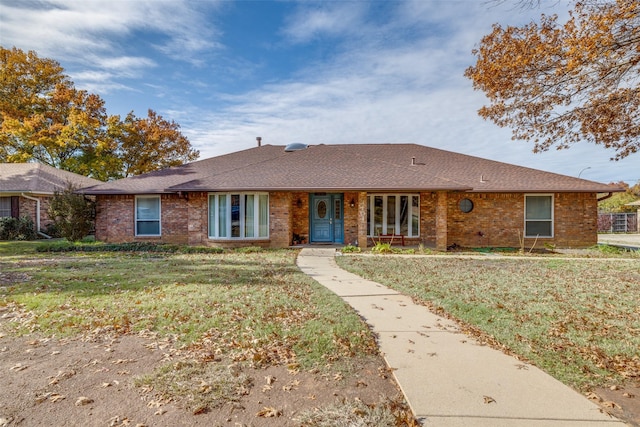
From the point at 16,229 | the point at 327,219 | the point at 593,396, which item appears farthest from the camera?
the point at 16,229

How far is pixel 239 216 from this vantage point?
47.4 feet

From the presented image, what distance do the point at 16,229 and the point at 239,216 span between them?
11714 millimetres

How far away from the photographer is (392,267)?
9953 mm

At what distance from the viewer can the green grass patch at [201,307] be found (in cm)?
420

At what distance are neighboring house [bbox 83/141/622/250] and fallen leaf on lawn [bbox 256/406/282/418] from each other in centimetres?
1109

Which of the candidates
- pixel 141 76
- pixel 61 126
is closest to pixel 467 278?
pixel 141 76

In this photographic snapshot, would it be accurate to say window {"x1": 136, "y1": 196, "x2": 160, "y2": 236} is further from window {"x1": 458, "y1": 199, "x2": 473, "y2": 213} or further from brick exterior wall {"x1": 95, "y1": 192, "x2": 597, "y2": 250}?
window {"x1": 458, "y1": 199, "x2": 473, "y2": 213}

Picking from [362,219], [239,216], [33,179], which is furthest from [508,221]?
[33,179]

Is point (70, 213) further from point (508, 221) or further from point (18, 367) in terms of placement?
point (508, 221)

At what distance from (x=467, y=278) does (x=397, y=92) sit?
8.85 m

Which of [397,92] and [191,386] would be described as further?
[397,92]

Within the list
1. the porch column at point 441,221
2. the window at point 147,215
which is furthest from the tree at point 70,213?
the porch column at point 441,221

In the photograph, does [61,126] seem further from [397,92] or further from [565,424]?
[565,424]

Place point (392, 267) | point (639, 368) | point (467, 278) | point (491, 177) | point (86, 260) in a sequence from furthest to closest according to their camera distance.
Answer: point (491, 177)
point (86, 260)
point (392, 267)
point (467, 278)
point (639, 368)
